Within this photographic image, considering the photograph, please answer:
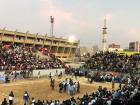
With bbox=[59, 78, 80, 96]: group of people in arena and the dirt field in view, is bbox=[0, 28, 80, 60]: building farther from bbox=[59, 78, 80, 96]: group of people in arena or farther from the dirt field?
bbox=[59, 78, 80, 96]: group of people in arena

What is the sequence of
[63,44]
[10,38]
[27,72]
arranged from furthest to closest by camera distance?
[63,44] < [10,38] < [27,72]

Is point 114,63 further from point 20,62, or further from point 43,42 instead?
point 43,42

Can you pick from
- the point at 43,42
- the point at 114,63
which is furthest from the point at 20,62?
the point at 43,42

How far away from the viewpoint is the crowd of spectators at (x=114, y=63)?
5753cm

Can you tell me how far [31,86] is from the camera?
44.8 meters

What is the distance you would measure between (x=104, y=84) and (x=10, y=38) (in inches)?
1457

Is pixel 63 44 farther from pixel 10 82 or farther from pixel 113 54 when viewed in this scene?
pixel 10 82

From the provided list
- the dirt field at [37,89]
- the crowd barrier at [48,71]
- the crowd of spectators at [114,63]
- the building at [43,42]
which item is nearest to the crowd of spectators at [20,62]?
the crowd barrier at [48,71]

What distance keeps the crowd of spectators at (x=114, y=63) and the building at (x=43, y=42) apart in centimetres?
2322

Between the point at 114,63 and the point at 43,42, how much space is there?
34.2 metres

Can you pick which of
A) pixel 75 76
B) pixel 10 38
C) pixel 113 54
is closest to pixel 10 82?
pixel 75 76

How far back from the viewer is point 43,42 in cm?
9112

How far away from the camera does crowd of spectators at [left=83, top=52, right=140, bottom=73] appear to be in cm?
5753

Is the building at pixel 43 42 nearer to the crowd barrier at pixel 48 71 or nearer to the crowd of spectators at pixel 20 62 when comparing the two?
the crowd of spectators at pixel 20 62
